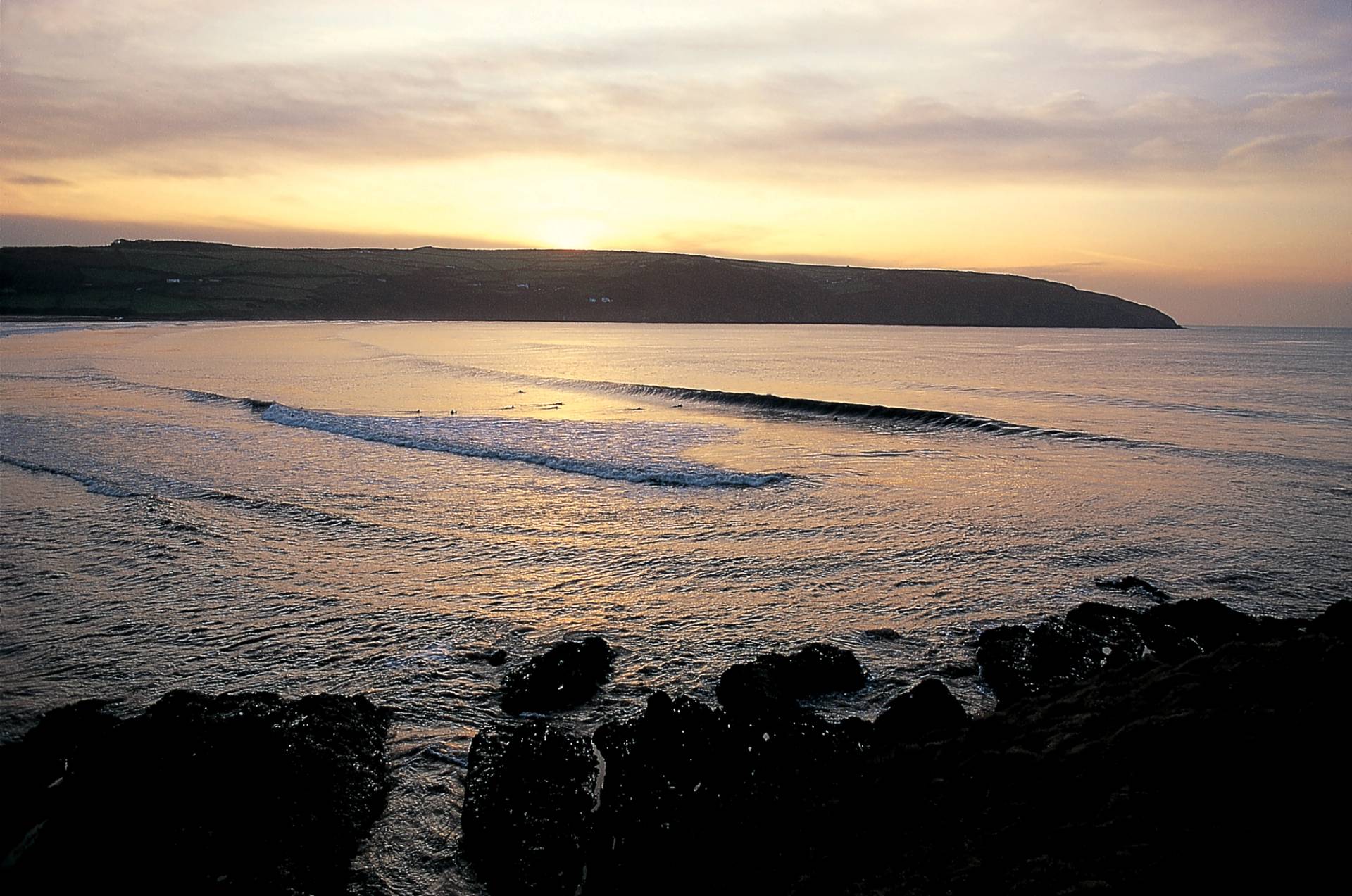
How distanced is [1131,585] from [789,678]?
5026 mm

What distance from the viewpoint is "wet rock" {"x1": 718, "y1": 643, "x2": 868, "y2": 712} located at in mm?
6570

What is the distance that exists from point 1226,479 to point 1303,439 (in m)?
8.04

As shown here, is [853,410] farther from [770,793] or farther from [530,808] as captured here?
[530,808]

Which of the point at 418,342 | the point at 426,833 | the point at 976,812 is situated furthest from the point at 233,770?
the point at 418,342

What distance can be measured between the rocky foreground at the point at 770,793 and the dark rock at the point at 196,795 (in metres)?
0.01

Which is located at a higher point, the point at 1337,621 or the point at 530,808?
the point at 1337,621

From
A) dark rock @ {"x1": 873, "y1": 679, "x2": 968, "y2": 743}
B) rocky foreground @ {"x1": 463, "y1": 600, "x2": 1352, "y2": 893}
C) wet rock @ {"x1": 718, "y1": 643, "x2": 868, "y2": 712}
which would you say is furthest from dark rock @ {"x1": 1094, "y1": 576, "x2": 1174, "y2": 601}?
dark rock @ {"x1": 873, "y1": 679, "x2": 968, "y2": 743}

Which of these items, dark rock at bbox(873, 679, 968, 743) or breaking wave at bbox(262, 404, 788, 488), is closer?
dark rock at bbox(873, 679, 968, 743)

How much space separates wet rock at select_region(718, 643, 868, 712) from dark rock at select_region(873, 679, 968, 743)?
2.38 feet

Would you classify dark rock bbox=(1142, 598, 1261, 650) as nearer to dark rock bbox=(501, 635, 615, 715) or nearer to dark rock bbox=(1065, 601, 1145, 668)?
dark rock bbox=(1065, 601, 1145, 668)

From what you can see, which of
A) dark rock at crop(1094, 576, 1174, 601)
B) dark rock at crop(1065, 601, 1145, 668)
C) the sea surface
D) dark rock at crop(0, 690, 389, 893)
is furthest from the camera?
dark rock at crop(1094, 576, 1174, 601)

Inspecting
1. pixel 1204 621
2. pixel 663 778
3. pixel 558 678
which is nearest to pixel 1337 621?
pixel 1204 621

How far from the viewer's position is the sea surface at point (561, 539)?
7.30 metres

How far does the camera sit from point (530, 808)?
5094 millimetres
